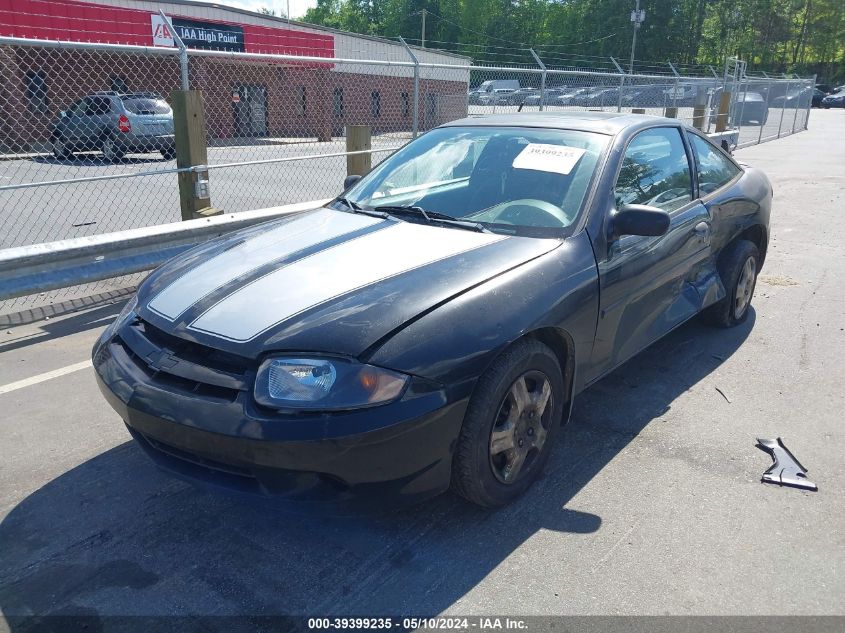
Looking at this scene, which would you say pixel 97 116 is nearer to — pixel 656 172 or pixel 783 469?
pixel 656 172

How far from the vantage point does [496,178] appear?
3.71 m

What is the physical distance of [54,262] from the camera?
504 centimetres

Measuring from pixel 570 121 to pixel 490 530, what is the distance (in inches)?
94.0

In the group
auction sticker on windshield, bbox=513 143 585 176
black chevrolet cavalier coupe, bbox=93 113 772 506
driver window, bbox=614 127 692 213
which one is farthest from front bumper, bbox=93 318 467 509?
driver window, bbox=614 127 692 213

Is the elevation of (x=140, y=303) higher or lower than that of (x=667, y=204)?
lower

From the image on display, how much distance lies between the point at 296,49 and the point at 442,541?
26.4 meters

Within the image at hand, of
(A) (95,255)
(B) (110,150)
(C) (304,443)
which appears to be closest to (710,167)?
(C) (304,443)

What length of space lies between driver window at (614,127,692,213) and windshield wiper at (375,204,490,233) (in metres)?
0.79

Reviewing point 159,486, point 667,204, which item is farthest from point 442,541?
point 667,204

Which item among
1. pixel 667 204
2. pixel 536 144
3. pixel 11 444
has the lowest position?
pixel 11 444

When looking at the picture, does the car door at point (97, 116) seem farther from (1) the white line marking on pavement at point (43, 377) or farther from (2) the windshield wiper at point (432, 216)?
(2) the windshield wiper at point (432, 216)

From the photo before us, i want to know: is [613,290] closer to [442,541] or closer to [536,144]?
[536,144]

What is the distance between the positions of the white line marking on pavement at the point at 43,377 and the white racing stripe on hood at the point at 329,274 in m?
2.09

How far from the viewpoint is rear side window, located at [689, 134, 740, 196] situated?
15.1ft
